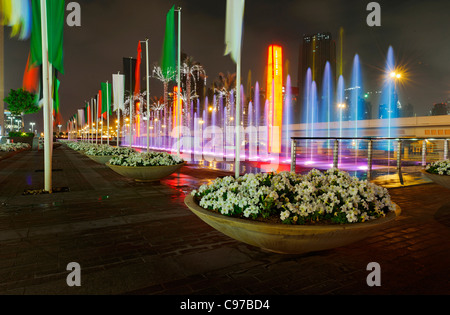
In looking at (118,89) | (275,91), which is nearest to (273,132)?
(275,91)

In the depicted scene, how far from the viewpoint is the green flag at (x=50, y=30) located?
870cm

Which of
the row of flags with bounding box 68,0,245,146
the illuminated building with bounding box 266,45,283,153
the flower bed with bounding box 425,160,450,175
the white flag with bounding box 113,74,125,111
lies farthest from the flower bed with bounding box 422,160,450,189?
the illuminated building with bounding box 266,45,283,153

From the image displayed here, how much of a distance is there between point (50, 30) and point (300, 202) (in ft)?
28.9

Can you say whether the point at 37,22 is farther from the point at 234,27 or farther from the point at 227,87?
the point at 227,87

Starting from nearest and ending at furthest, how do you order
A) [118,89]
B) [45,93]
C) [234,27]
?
[234,27] < [45,93] < [118,89]

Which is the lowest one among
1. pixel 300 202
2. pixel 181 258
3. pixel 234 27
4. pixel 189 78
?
pixel 181 258

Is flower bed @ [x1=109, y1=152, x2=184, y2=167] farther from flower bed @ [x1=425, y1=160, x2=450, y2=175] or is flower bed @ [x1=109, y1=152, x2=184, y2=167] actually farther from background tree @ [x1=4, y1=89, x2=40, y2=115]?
background tree @ [x1=4, y1=89, x2=40, y2=115]

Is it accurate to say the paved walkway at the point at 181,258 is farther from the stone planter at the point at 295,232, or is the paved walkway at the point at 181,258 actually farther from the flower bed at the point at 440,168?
the flower bed at the point at 440,168

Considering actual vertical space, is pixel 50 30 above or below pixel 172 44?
below

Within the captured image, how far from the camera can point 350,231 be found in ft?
10.9

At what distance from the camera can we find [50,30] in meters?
8.82

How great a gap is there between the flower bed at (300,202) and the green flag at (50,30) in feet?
25.1
